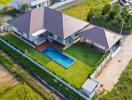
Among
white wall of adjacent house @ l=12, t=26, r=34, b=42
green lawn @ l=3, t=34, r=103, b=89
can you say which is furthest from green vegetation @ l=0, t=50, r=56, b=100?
white wall of adjacent house @ l=12, t=26, r=34, b=42

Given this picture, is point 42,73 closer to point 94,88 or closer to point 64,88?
point 64,88

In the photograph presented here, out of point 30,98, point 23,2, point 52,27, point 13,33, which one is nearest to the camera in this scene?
point 30,98

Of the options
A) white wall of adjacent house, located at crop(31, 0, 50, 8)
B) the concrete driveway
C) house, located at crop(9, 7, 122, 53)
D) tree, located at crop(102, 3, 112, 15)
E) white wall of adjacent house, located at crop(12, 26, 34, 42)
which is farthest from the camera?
white wall of adjacent house, located at crop(31, 0, 50, 8)

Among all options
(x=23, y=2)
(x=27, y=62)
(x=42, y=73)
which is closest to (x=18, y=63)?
(x=27, y=62)

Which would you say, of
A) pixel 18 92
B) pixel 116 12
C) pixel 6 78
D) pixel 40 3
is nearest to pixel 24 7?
pixel 40 3

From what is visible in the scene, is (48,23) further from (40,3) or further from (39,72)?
(40,3)

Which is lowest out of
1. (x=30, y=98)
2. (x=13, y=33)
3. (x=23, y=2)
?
(x=30, y=98)

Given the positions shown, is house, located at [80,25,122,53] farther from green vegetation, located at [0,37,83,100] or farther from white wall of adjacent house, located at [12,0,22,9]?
white wall of adjacent house, located at [12,0,22,9]
